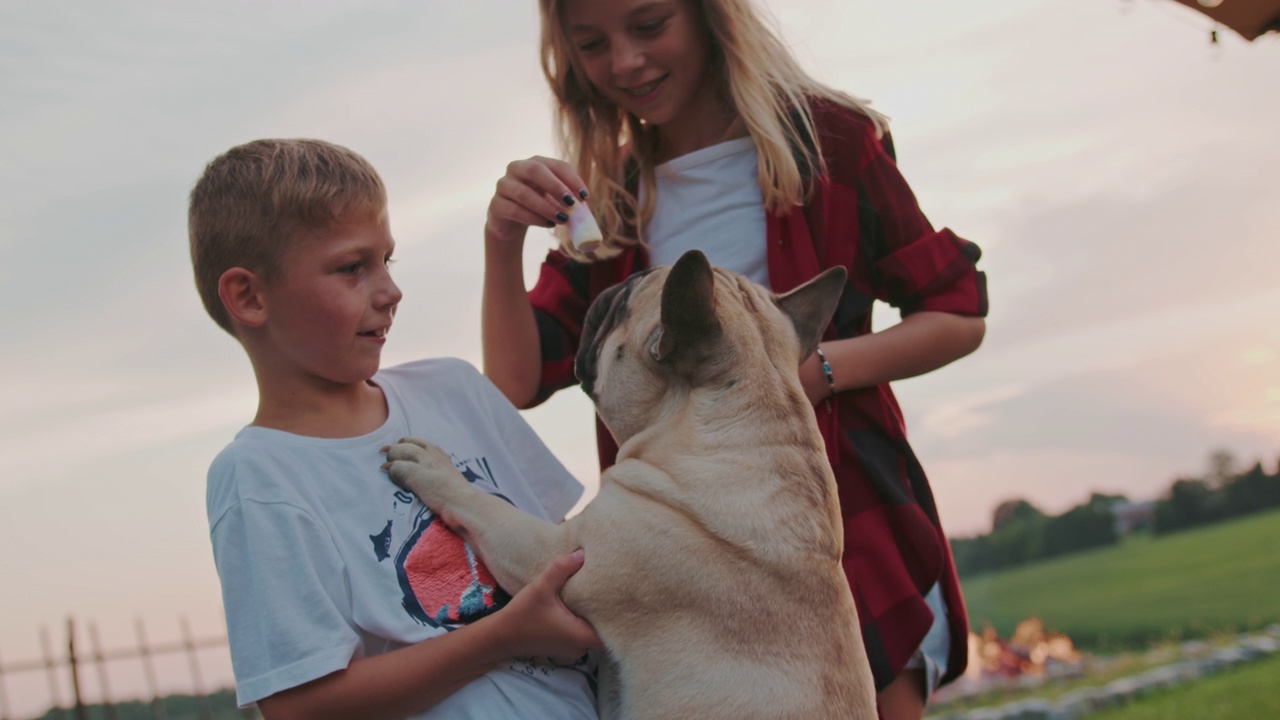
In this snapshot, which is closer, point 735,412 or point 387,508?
point 387,508

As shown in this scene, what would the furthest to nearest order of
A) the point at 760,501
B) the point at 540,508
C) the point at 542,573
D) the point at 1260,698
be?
the point at 1260,698, the point at 540,508, the point at 760,501, the point at 542,573

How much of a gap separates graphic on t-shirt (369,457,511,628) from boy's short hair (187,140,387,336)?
0.67 m

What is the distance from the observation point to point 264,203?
2584 millimetres

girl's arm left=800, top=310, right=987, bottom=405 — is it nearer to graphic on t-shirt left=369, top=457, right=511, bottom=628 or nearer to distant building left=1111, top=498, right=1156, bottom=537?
graphic on t-shirt left=369, top=457, right=511, bottom=628

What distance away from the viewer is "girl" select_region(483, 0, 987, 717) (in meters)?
3.06

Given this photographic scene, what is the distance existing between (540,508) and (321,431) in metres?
0.65

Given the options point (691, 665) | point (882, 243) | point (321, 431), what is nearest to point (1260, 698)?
point (882, 243)

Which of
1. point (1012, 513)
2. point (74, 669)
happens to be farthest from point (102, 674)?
point (1012, 513)

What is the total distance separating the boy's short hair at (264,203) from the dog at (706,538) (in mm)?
579

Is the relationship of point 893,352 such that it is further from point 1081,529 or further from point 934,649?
point 1081,529

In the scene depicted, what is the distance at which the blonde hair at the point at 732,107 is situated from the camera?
329 cm

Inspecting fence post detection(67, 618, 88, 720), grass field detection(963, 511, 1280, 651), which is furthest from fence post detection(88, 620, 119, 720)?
grass field detection(963, 511, 1280, 651)

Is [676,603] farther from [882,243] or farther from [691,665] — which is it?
[882,243]

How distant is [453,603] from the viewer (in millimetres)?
2500
